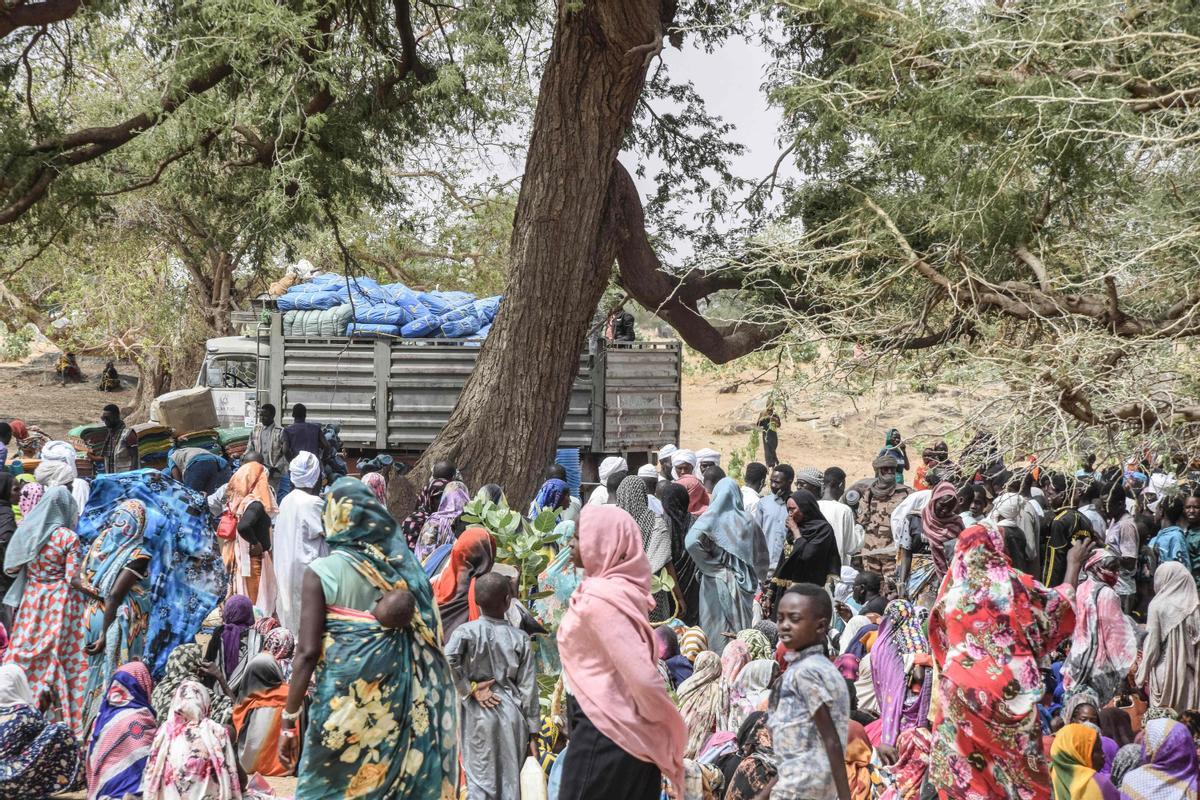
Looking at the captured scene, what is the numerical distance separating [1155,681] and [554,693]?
4.15 m

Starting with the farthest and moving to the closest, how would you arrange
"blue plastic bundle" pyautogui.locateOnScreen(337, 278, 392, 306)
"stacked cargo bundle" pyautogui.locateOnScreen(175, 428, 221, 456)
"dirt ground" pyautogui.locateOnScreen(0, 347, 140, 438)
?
"dirt ground" pyautogui.locateOnScreen(0, 347, 140, 438)
"blue plastic bundle" pyautogui.locateOnScreen(337, 278, 392, 306)
"stacked cargo bundle" pyautogui.locateOnScreen(175, 428, 221, 456)

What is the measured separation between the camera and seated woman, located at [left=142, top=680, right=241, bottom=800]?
532 cm

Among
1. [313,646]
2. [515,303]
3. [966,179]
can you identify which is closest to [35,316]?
[515,303]

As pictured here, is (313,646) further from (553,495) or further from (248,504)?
(248,504)

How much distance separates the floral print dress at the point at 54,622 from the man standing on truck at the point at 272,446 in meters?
4.87

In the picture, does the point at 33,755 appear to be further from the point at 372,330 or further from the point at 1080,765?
the point at 372,330

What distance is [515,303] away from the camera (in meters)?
10.6

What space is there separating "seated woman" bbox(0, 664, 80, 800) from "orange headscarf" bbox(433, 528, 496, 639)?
1934 mm

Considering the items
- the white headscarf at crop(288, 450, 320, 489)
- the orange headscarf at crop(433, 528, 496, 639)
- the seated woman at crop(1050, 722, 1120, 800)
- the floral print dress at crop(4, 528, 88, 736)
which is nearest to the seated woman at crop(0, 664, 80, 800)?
the floral print dress at crop(4, 528, 88, 736)

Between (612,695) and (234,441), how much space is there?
908 cm

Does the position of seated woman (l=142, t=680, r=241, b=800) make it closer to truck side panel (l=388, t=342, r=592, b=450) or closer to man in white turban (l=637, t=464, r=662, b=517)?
man in white turban (l=637, t=464, r=662, b=517)

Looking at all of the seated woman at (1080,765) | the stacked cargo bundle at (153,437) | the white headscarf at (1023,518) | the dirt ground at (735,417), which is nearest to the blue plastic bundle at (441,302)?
the stacked cargo bundle at (153,437)

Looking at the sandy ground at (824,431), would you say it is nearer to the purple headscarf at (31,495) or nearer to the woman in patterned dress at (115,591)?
the purple headscarf at (31,495)

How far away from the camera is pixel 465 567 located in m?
5.84
